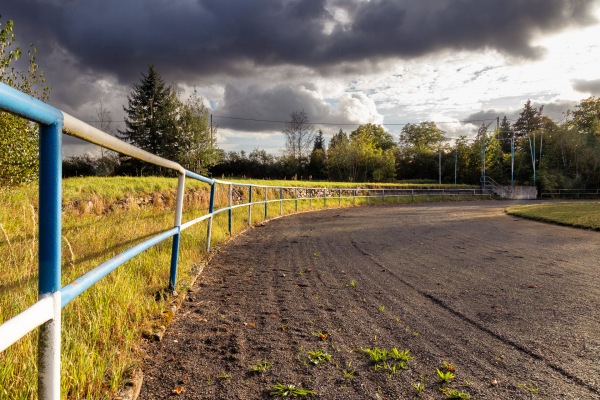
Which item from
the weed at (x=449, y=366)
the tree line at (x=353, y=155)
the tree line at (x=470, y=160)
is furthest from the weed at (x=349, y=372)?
the tree line at (x=470, y=160)

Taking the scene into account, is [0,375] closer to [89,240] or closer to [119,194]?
[89,240]

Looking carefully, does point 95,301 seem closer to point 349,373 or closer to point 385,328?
point 349,373

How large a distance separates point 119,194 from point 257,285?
8.12 m

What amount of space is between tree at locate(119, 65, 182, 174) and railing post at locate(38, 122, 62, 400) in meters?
39.8

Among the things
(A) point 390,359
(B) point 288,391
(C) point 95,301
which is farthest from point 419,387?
(C) point 95,301

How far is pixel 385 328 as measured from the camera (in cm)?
304

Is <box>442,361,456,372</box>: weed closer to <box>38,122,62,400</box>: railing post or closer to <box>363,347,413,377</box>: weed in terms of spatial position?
<box>363,347,413,377</box>: weed

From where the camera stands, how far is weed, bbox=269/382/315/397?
6.82 ft

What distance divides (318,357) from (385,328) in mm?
757

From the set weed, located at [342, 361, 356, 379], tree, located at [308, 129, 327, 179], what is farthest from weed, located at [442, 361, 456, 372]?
tree, located at [308, 129, 327, 179]

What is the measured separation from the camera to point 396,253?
21.4ft

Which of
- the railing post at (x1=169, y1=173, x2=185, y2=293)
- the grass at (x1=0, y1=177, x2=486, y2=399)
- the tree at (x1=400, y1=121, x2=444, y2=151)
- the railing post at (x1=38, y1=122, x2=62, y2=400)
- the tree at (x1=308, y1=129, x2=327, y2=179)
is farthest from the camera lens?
the tree at (x1=400, y1=121, x2=444, y2=151)

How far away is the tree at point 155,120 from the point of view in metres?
41.2

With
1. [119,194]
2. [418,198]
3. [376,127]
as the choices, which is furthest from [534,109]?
[119,194]
